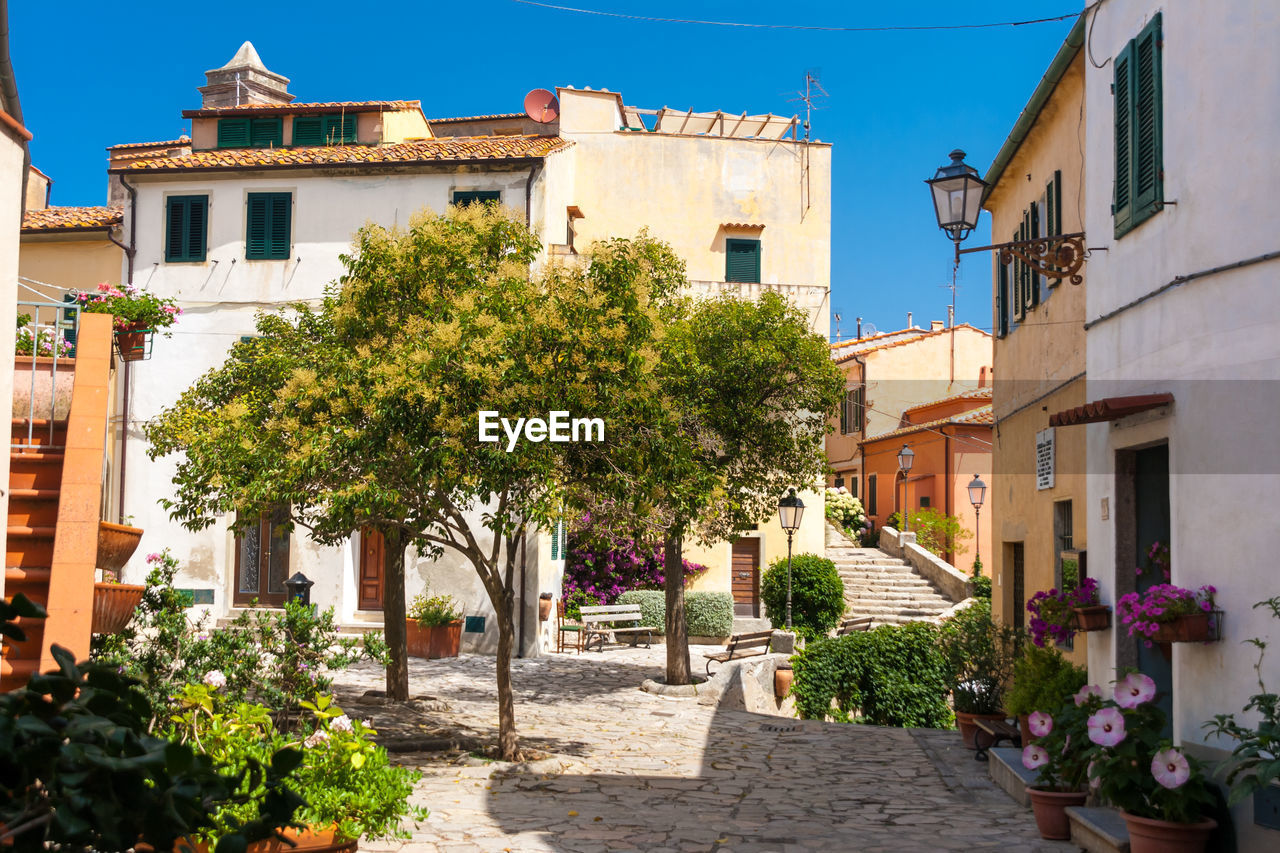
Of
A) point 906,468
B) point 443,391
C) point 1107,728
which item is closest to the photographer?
point 1107,728

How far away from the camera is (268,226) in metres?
22.3

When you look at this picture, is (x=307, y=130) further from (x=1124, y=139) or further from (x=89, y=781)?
(x=89, y=781)

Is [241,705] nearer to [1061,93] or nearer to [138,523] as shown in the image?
[1061,93]

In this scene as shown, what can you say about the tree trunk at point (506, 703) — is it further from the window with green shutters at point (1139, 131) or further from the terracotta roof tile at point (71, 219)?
the terracotta roof tile at point (71, 219)

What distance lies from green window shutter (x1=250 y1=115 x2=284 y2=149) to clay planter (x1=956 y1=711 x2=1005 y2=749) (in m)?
19.9

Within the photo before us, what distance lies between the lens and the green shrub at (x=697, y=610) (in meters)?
25.3

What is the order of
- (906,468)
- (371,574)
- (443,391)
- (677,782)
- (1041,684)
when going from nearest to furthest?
(1041,684) < (443,391) < (677,782) < (371,574) < (906,468)

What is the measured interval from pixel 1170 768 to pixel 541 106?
82.8 feet

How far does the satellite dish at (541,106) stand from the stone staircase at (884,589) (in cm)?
1508

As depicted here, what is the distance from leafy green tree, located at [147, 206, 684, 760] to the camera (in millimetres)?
9719

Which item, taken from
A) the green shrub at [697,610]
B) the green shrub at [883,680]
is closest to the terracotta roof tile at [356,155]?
the green shrub at [697,610]

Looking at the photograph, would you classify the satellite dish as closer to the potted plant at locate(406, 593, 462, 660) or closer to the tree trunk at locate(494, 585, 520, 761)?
the potted plant at locate(406, 593, 462, 660)

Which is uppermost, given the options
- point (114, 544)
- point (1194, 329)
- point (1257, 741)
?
point (1194, 329)

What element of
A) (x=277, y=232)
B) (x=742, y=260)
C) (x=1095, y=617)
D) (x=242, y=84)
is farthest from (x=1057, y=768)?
(x=242, y=84)
